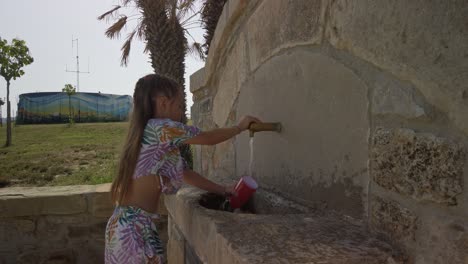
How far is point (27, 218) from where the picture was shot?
3.73m

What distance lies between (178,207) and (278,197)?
1.72ft

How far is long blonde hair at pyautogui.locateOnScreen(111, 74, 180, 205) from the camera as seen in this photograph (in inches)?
75.7

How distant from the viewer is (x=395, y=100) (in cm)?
113

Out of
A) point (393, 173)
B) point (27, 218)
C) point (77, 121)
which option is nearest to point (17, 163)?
point (27, 218)

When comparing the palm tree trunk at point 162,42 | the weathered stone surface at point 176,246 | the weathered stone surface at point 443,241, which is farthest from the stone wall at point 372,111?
the palm tree trunk at point 162,42

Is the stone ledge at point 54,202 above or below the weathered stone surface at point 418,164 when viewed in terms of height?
below

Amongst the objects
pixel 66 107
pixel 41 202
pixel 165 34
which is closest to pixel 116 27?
pixel 165 34

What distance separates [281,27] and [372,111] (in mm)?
796

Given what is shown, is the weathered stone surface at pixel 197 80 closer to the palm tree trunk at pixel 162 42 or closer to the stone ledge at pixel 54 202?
the stone ledge at pixel 54 202

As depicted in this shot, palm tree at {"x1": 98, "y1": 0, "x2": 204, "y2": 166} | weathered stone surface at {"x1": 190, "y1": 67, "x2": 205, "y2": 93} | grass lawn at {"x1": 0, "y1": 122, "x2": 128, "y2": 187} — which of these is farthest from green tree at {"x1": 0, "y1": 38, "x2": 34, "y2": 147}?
weathered stone surface at {"x1": 190, "y1": 67, "x2": 205, "y2": 93}

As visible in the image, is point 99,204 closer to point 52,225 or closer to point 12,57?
point 52,225

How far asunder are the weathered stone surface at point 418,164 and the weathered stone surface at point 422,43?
0.26 ft

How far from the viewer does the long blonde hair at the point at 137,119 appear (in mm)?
1922

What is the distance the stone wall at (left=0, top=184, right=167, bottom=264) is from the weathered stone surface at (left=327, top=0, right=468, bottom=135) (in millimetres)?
3216
